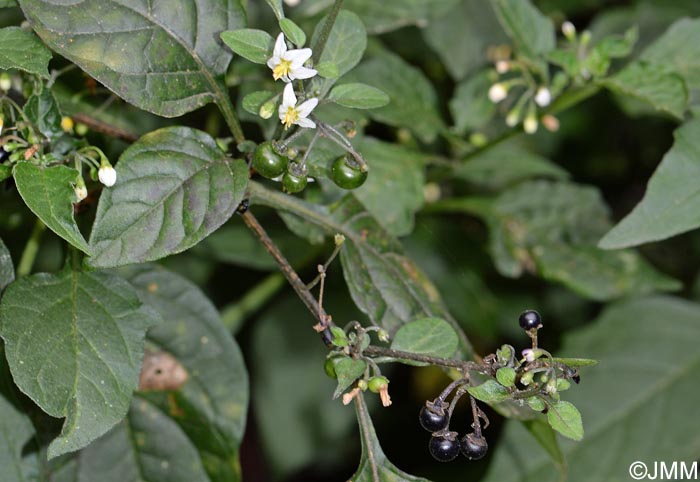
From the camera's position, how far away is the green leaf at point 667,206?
1.29 meters

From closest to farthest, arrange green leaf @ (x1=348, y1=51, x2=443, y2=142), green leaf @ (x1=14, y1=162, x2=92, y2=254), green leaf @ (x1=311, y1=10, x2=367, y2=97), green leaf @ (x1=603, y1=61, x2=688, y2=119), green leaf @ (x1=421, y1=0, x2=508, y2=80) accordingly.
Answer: green leaf @ (x1=14, y1=162, x2=92, y2=254), green leaf @ (x1=311, y1=10, x2=367, y2=97), green leaf @ (x1=603, y1=61, x2=688, y2=119), green leaf @ (x1=348, y1=51, x2=443, y2=142), green leaf @ (x1=421, y1=0, x2=508, y2=80)

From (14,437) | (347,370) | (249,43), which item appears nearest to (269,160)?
(249,43)

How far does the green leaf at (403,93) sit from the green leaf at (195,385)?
593 mm

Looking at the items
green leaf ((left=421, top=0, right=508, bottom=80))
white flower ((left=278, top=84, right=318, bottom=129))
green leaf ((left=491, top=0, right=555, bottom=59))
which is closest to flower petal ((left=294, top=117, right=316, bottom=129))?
white flower ((left=278, top=84, right=318, bottom=129))

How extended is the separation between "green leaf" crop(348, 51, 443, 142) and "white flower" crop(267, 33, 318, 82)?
0.68m

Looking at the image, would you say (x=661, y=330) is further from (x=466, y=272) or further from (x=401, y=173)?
(x=401, y=173)

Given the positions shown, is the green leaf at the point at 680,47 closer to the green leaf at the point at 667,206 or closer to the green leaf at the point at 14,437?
the green leaf at the point at 667,206

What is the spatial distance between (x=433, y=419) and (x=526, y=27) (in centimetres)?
96

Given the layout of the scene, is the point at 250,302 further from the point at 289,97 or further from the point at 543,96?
the point at 289,97

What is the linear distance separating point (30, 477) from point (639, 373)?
4.41 feet

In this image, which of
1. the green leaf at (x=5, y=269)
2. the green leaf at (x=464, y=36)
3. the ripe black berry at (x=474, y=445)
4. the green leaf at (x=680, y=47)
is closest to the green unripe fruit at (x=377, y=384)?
the ripe black berry at (x=474, y=445)

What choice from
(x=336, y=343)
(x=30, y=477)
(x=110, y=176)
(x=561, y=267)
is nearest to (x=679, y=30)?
(x=561, y=267)

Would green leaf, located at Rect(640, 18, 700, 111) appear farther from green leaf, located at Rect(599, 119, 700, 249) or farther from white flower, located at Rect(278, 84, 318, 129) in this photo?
white flower, located at Rect(278, 84, 318, 129)

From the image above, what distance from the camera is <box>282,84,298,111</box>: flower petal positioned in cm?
98
